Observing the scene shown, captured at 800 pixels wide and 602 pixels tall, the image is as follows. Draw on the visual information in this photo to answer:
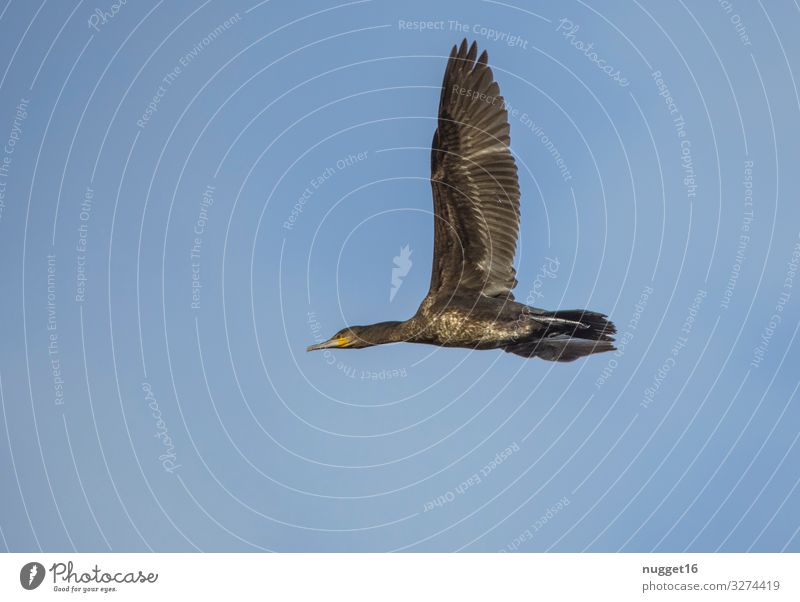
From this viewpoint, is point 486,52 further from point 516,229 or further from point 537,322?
point 537,322

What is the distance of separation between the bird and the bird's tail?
9.3 inches

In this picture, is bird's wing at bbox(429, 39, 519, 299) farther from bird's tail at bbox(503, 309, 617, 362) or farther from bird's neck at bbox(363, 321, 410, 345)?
bird's tail at bbox(503, 309, 617, 362)

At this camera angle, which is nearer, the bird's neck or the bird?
the bird

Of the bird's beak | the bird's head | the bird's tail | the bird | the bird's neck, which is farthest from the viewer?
the bird's beak

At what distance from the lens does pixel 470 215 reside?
57.1ft

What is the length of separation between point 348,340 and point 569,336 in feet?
13.7

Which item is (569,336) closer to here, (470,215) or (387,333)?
(470,215)

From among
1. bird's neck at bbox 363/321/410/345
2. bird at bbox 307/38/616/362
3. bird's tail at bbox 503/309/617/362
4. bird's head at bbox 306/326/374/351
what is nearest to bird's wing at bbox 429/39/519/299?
bird at bbox 307/38/616/362

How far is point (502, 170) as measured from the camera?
17438mm

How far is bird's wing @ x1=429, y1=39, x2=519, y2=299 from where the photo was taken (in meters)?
17.4

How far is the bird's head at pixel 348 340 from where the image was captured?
59.9ft
